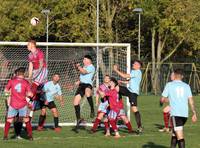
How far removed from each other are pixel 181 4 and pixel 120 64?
87.7 ft

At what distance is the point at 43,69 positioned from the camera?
18156 millimetres

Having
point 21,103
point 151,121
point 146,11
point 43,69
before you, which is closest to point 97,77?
point 151,121

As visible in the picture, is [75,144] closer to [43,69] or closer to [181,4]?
[43,69]

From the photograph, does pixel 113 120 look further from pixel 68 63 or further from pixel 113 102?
pixel 68 63

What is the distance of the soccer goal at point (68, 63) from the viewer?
22812 millimetres

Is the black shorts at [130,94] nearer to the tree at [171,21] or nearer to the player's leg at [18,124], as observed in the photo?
the player's leg at [18,124]

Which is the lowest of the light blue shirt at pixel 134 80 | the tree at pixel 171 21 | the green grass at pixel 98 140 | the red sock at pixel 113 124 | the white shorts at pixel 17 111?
the green grass at pixel 98 140

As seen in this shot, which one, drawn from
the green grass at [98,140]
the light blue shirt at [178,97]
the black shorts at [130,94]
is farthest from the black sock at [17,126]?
the light blue shirt at [178,97]

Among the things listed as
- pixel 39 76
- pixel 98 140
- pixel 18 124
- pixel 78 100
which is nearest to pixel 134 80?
pixel 78 100

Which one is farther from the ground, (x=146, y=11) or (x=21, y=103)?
(x=146, y=11)

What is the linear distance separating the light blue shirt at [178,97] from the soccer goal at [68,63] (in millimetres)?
8037

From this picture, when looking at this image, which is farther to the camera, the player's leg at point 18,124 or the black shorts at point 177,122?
the player's leg at point 18,124

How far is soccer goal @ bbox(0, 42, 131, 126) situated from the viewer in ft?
74.8

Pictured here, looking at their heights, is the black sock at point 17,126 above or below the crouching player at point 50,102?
below
